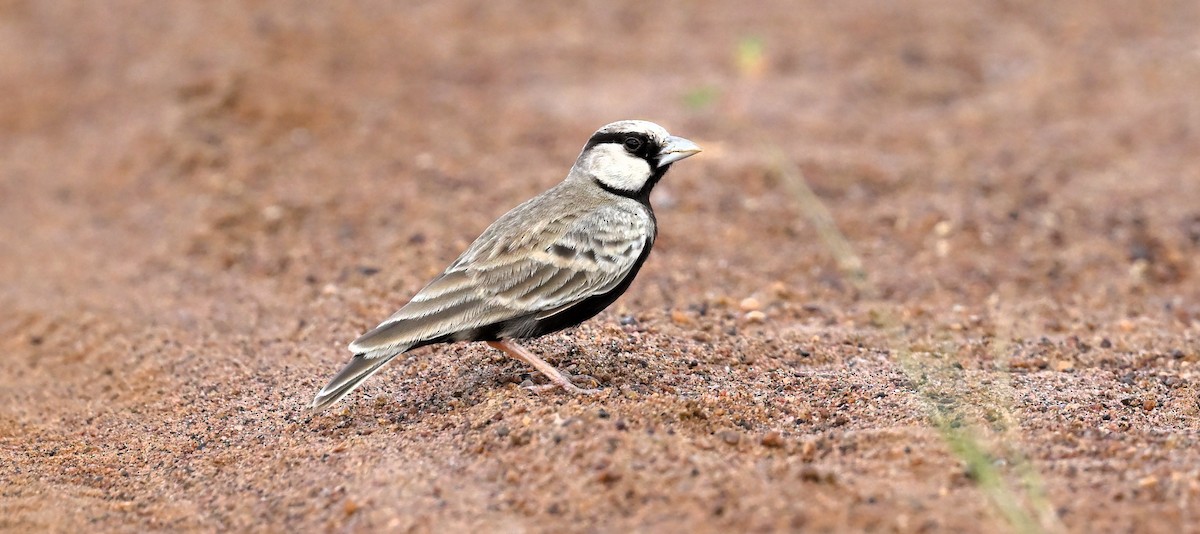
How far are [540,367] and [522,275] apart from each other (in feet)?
1.44

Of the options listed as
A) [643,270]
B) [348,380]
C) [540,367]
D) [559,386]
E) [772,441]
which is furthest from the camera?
[643,270]

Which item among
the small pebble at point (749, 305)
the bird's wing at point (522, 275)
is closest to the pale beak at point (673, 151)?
the bird's wing at point (522, 275)

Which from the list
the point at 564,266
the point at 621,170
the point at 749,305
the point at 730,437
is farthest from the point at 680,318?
the point at 730,437

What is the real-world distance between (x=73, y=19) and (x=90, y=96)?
8.23ft

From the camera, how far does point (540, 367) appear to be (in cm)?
598

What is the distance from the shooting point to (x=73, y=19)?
15914 mm

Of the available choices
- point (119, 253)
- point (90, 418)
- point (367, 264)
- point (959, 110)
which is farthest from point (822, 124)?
point (90, 418)

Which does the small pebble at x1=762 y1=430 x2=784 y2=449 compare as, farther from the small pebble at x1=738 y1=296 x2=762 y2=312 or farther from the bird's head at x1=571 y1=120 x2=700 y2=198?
the small pebble at x1=738 y1=296 x2=762 y2=312

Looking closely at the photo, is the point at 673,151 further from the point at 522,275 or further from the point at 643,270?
the point at 643,270

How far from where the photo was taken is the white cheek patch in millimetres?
6699

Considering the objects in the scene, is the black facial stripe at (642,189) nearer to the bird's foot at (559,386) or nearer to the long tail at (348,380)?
the bird's foot at (559,386)

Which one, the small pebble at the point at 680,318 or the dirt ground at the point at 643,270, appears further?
the small pebble at the point at 680,318

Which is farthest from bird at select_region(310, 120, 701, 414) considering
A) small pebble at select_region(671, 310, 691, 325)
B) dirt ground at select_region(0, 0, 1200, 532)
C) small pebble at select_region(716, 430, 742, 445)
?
small pebble at select_region(671, 310, 691, 325)

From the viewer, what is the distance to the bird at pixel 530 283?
225 inches
